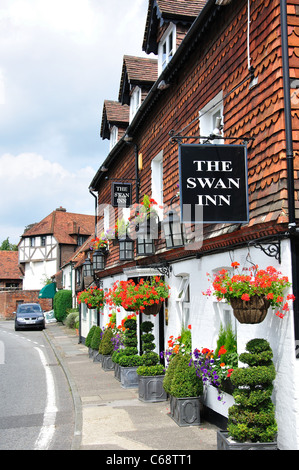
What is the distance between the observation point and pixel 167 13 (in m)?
11.0

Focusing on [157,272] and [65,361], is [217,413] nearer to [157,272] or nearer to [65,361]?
[157,272]

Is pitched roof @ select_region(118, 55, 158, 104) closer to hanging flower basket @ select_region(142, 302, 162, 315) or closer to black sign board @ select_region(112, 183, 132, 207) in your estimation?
black sign board @ select_region(112, 183, 132, 207)

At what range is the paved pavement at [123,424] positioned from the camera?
7.16m

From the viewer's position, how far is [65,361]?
17.6m

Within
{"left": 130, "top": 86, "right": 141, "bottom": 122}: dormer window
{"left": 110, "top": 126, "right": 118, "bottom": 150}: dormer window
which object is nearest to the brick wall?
{"left": 110, "top": 126, "right": 118, "bottom": 150}: dormer window

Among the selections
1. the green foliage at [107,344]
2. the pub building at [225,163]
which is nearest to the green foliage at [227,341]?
the pub building at [225,163]

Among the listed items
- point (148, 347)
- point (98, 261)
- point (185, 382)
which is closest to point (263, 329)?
point (185, 382)

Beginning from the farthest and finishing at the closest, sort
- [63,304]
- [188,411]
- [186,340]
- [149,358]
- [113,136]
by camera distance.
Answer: [63,304], [113,136], [149,358], [186,340], [188,411]

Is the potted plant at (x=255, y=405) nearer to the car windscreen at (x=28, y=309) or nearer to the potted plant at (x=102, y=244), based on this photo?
the potted plant at (x=102, y=244)

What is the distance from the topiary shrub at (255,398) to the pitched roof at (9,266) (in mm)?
58466

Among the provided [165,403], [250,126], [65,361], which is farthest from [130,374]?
[250,126]

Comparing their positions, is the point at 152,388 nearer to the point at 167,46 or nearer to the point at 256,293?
the point at 256,293

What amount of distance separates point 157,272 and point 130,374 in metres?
2.77

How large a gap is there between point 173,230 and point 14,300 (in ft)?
142
